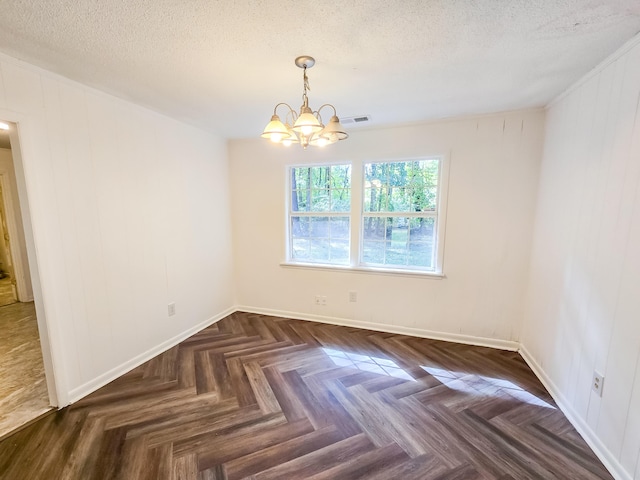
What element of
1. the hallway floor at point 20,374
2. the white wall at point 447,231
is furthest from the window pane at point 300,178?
the hallway floor at point 20,374

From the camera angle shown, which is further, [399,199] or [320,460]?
[399,199]

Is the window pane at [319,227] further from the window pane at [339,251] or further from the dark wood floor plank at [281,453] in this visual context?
the dark wood floor plank at [281,453]

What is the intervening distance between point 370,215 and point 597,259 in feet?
6.27

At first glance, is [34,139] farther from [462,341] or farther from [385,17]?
[462,341]

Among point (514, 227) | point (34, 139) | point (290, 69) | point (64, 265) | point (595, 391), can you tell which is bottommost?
point (595, 391)

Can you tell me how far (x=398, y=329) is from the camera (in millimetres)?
3135

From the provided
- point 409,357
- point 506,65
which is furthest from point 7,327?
point 506,65

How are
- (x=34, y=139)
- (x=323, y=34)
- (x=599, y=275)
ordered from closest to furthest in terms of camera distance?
(x=323, y=34) → (x=599, y=275) → (x=34, y=139)

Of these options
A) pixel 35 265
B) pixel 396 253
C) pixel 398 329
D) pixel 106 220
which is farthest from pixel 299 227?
pixel 35 265

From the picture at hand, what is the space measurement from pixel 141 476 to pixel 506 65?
125 inches

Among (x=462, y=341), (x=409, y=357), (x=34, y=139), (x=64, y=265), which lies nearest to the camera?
(x=34, y=139)

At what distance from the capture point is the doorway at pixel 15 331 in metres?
1.88

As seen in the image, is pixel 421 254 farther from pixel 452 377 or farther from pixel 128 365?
pixel 128 365

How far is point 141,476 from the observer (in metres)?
1.45
